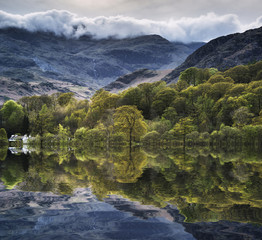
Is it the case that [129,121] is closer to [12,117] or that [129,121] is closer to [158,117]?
[158,117]

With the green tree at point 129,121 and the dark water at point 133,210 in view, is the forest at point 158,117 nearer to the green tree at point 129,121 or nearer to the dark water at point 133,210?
the green tree at point 129,121

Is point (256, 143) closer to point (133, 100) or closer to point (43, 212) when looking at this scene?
point (133, 100)

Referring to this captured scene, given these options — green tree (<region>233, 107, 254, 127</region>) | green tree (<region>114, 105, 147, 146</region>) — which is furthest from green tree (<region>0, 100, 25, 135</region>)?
green tree (<region>233, 107, 254, 127</region>)

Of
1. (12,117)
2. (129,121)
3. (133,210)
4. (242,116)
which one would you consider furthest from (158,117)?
(133,210)

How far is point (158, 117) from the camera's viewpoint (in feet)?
302

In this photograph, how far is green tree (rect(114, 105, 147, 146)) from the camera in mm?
67750

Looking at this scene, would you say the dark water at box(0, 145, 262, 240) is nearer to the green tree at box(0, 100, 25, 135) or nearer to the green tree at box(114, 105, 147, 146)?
the green tree at box(114, 105, 147, 146)

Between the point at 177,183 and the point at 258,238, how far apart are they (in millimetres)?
7093

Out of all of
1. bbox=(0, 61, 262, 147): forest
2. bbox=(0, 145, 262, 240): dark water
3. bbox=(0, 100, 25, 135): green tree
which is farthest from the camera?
bbox=(0, 100, 25, 135): green tree

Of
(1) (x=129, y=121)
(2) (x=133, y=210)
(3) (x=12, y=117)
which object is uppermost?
(3) (x=12, y=117)

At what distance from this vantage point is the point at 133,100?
4240 inches

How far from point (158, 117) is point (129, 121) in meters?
25.7

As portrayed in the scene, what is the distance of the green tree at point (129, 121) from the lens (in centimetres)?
6775


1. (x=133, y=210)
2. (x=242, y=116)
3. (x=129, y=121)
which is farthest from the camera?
(x=242, y=116)
